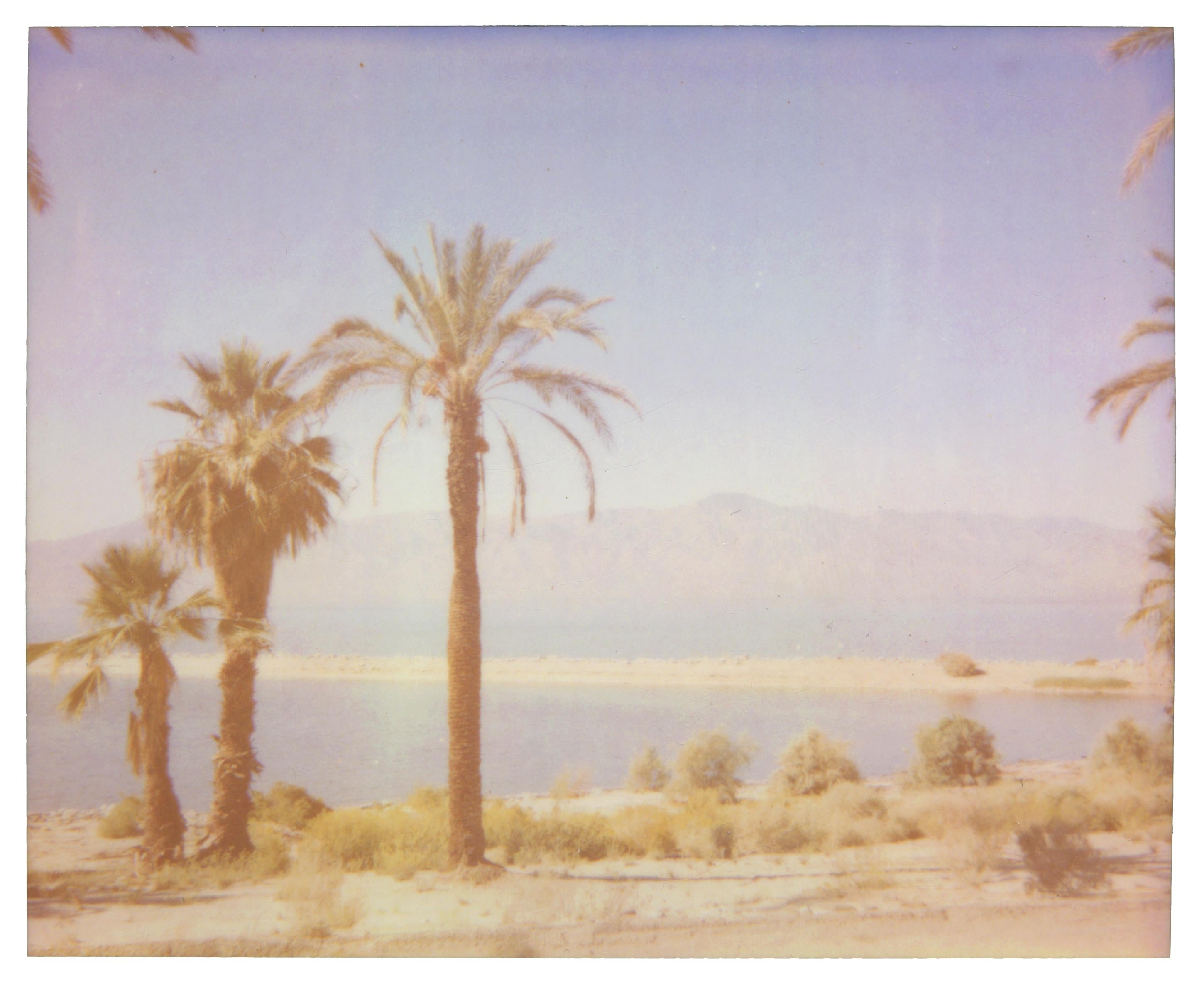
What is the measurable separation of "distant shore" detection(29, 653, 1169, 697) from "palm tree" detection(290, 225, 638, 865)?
1.72 feet

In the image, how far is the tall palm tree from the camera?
8.85 meters

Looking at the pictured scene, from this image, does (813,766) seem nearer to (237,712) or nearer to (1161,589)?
(1161,589)

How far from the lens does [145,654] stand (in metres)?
8.85

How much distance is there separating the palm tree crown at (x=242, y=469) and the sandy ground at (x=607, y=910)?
269cm

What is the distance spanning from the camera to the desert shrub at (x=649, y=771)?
922cm

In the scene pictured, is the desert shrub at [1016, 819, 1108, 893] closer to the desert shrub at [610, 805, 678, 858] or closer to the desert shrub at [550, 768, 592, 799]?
the desert shrub at [610, 805, 678, 858]

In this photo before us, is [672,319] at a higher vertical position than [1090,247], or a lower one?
lower

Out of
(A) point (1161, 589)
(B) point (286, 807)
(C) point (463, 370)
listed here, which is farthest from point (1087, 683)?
(B) point (286, 807)

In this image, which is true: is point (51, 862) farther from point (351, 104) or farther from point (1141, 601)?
point (1141, 601)

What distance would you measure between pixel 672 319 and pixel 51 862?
759 cm

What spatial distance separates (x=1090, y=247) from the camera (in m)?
9.45

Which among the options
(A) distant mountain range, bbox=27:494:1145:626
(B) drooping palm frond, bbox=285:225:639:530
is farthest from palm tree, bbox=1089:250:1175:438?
(B) drooping palm frond, bbox=285:225:639:530

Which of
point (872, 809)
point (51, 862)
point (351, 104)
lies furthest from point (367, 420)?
point (872, 809)

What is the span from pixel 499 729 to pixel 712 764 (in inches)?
79.5
